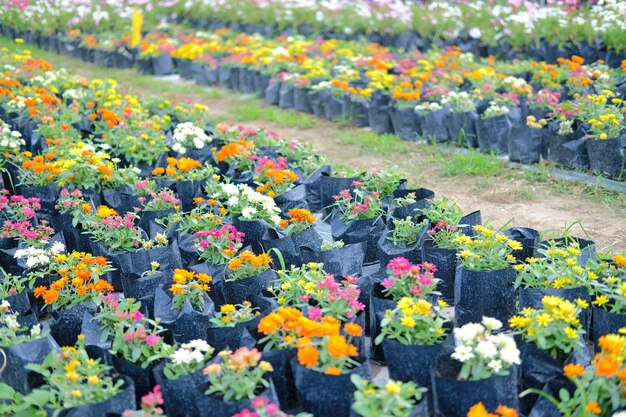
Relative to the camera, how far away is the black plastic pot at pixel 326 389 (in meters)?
2.72

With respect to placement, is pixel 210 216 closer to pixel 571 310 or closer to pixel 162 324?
pixel 162 324

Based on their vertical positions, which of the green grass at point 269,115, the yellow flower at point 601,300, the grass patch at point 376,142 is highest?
the yellow flower at point 601,300

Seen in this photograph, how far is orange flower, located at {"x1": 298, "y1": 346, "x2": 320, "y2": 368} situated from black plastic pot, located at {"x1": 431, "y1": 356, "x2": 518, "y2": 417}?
0.42 meters

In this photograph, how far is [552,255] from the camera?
3.37 m

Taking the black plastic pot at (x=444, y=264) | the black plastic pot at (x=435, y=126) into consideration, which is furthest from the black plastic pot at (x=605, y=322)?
the black plastic pot at (x=435, y=126)

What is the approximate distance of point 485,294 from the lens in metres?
3.46

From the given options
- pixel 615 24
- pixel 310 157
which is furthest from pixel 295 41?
pixel 310 157

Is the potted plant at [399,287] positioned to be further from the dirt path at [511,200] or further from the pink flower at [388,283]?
the dirt path at [511,200]

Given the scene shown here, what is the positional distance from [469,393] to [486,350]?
0.16 m

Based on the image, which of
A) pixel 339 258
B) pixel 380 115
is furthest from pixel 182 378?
pixel 380 115

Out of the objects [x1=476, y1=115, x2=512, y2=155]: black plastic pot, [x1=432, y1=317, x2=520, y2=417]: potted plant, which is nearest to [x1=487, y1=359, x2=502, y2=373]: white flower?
[x1=432, y1=317, x2=520, y2=417]: potted plant

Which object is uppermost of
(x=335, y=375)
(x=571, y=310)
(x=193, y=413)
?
(x=571, y=310)

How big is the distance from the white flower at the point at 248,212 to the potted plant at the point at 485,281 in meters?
1.18

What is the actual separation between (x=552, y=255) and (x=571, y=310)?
61 cm
